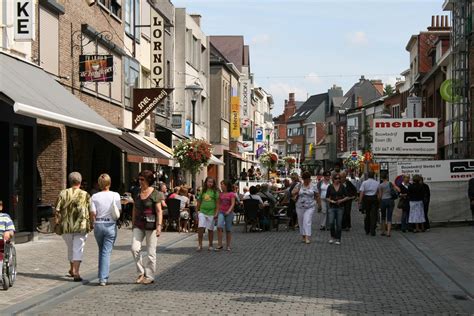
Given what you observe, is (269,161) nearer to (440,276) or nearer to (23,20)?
(23,20)

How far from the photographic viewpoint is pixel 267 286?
1159cm

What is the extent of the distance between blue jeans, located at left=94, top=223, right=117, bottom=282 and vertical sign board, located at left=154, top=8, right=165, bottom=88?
2287 centimetres

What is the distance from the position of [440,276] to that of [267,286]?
3.20 m

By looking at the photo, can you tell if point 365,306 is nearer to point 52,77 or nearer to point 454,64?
point 52,77

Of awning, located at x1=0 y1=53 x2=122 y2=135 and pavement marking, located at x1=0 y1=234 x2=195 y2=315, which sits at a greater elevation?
awning, located at x1=0 y1=53 x2=122 y2=135

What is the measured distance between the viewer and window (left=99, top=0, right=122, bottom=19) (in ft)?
91.0

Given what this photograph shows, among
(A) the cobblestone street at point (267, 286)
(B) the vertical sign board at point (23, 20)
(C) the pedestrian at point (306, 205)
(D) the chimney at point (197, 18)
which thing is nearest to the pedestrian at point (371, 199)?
(C) the pedestrian at point (306, 205)

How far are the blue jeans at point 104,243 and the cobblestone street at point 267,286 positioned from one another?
238mm

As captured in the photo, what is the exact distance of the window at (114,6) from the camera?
27731 millimetres

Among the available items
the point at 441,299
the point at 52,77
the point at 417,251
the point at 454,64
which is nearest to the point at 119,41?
the point at 52,77

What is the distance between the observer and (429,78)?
4641cm

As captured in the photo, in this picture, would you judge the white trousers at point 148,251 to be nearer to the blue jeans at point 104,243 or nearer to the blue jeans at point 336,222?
the blue jeans at point 104,243

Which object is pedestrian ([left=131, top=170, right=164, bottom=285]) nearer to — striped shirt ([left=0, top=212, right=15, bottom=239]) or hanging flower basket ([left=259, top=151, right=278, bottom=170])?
striped shirt ([left=0, top=212, right=15, bottom=239])

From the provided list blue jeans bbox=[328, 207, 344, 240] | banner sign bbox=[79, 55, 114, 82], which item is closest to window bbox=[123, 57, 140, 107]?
banner sign bbox=[79, 55, 114, 82]
